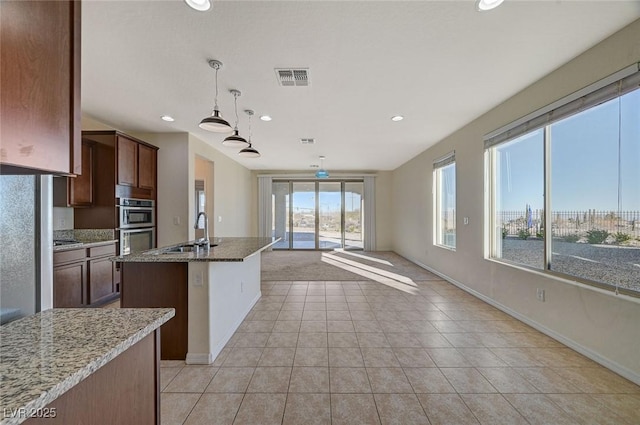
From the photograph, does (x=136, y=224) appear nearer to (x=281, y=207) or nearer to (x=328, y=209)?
(x=281, y=207)

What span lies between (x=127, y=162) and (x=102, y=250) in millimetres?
1315

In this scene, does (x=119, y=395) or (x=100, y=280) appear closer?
(x=119, y=395)

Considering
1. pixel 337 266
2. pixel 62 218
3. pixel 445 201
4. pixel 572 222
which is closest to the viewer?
pixel 572 222

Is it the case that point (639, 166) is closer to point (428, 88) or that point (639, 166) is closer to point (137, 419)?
point (428, 88)

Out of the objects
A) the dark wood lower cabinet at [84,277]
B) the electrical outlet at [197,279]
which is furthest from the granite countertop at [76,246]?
the electrical outlet at [197,279]

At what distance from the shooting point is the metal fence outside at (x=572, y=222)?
7.03 ft

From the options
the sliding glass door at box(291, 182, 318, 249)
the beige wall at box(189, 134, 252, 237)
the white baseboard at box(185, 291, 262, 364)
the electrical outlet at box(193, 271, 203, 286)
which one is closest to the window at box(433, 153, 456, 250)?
the white baseboard at box(185, 291, 262, 364)

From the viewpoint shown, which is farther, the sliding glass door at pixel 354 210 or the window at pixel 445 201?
the sliding glass door at pixel 354 210

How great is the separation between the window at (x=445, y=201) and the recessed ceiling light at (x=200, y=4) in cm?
423

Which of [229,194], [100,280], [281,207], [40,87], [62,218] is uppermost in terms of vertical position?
[229,194]

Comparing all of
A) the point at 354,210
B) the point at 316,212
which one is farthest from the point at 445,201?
the point at 316,212

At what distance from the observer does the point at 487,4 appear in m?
1.76

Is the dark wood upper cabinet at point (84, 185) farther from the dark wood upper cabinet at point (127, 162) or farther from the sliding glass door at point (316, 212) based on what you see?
the sliding glass door at point (316, 212)

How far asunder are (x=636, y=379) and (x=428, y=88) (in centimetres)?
306
